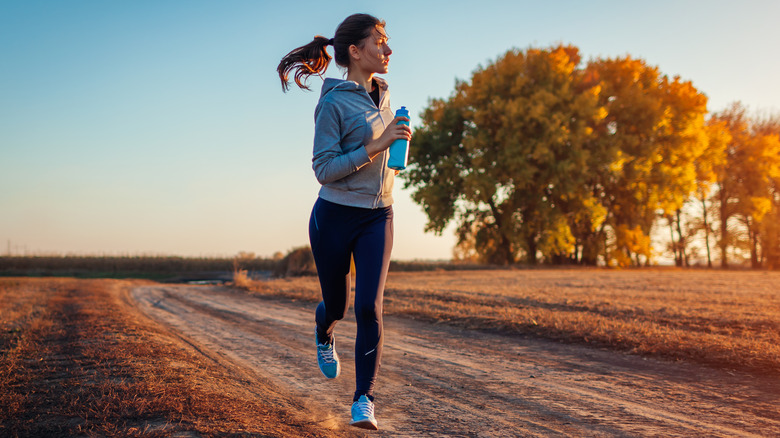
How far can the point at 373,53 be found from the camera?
3.22 metres

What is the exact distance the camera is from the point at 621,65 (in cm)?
3039

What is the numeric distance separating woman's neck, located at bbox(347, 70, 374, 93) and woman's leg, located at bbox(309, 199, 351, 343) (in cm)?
82

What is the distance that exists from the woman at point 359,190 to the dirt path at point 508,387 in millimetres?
676

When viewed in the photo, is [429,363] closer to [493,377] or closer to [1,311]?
[493,377]

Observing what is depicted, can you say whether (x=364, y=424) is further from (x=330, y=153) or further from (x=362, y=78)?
(x=362, y=78)

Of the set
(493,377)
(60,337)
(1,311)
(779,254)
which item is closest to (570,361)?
(493,377)

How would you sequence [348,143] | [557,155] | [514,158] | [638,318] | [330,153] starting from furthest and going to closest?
[557,155]
[514,158]
[638,318]
[348,143]
[330,153]

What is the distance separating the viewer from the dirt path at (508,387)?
131 inches

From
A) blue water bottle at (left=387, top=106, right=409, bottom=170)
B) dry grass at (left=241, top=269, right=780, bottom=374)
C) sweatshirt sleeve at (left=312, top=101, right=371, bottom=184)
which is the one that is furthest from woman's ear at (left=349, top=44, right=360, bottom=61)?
dry grass at (left=241, top=269, right=780, bottom=374)

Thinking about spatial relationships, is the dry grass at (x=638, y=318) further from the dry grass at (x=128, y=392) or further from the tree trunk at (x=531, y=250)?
the tree trunk at (x=531, y=250)

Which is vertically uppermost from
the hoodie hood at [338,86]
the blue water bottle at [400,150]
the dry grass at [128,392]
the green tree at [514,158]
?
the green tree at [514,158]

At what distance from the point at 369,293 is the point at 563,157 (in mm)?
26021

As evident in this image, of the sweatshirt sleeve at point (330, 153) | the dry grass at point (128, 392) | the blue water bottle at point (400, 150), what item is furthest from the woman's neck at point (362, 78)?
the dry grass at point (128, 392)

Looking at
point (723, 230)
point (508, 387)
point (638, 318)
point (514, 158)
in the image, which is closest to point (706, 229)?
point (723, 230)
